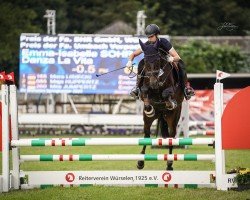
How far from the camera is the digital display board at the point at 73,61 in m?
25.4

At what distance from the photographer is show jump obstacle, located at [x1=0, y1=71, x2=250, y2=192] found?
8109mm

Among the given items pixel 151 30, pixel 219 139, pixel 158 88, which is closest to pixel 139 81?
pixel 158 88

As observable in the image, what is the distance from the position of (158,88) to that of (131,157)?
173 centimetres

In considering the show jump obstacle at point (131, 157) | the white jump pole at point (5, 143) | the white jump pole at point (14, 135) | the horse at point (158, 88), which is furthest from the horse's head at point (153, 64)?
the white jump pole at point (5, 143)

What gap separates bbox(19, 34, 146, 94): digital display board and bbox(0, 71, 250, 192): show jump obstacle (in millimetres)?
16998

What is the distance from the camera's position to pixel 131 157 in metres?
8.42

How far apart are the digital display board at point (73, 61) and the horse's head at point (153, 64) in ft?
51.5

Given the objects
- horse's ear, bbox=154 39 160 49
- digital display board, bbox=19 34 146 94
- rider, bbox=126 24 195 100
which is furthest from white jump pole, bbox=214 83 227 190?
digital display board, bbox=19 34 146 94

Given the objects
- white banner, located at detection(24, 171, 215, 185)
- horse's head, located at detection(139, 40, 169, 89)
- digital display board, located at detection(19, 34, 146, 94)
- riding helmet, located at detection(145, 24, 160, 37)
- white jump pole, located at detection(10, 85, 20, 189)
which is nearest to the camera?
white banner, located at detection(24, 171, 215, 185)

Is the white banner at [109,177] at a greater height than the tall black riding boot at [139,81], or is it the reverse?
the tall black riding boot at [139,81]

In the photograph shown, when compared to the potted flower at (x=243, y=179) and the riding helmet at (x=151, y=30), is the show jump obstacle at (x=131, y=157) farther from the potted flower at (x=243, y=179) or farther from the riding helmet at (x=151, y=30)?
the riding helmet at (x=151, y=30)

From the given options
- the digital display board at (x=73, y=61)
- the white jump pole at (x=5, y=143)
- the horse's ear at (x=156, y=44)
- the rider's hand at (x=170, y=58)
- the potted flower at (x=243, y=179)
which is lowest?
the potted flower at (x=243, y=179)

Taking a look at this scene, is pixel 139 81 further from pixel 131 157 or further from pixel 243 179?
pixel 243 179

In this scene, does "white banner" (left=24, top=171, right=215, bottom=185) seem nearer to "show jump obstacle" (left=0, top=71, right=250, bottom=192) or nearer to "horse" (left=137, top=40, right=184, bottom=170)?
"show jump obstacle" (left=0, top=71, right=250, bottom=192)
